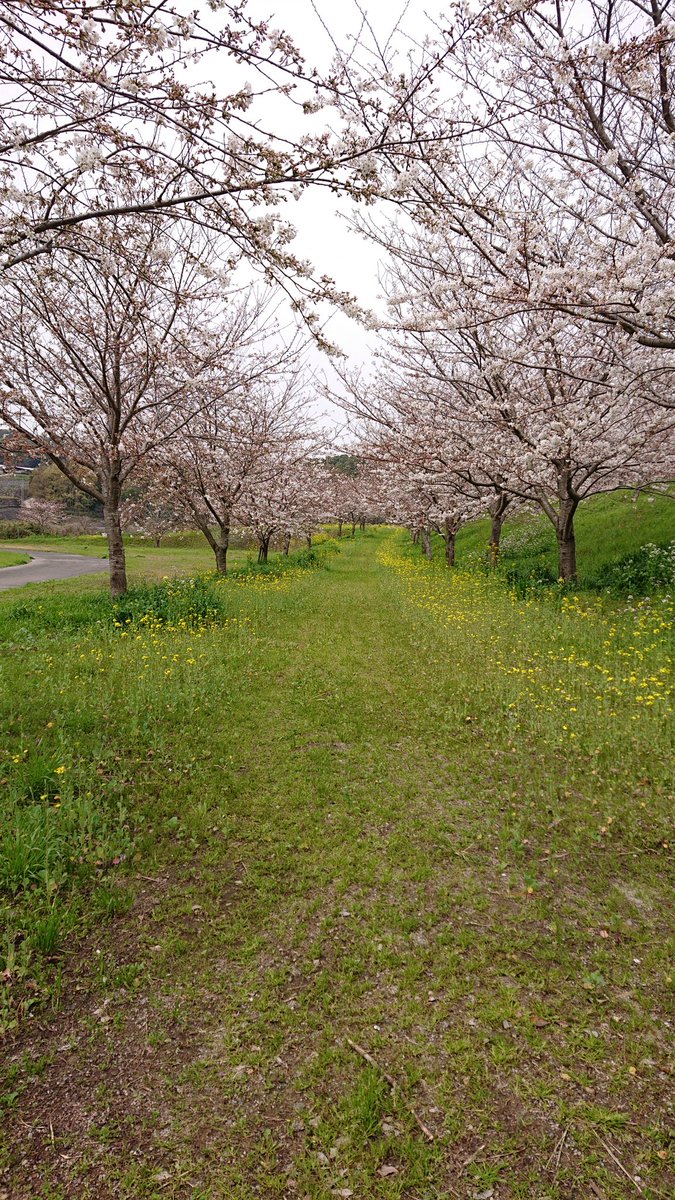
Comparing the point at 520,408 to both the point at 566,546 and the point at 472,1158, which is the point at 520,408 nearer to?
the point at 566,546

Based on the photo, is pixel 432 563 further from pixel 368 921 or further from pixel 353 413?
pixel 368 921

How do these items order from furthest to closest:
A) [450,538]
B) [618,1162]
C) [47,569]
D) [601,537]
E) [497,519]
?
1. [47,569]
2. [450,538]
3. [497,519]
4. [601,537]
5. [618,1162]

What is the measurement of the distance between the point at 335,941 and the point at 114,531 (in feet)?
31.3

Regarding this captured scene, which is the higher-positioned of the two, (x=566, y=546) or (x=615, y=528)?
(x=615, y=528)

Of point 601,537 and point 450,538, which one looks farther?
point 450,538

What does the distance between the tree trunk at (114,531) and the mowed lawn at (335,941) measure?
482 cm

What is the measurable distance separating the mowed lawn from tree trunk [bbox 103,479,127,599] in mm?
4819

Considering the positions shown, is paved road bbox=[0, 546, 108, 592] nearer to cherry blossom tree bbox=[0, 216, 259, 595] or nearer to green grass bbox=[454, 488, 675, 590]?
cherry blossom tree bbox=[0, 216, 259, 595]

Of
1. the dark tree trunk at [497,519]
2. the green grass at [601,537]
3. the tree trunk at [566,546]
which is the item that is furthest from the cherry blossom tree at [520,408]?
the dark tree trunk at [497,519]

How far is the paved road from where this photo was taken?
17266 mm

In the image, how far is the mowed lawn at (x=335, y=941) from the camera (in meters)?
1.99

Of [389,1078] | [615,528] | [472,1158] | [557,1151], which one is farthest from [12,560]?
[557,1151]

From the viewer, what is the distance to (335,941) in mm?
2977

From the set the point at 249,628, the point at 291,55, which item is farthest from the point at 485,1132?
the point at 249,628
